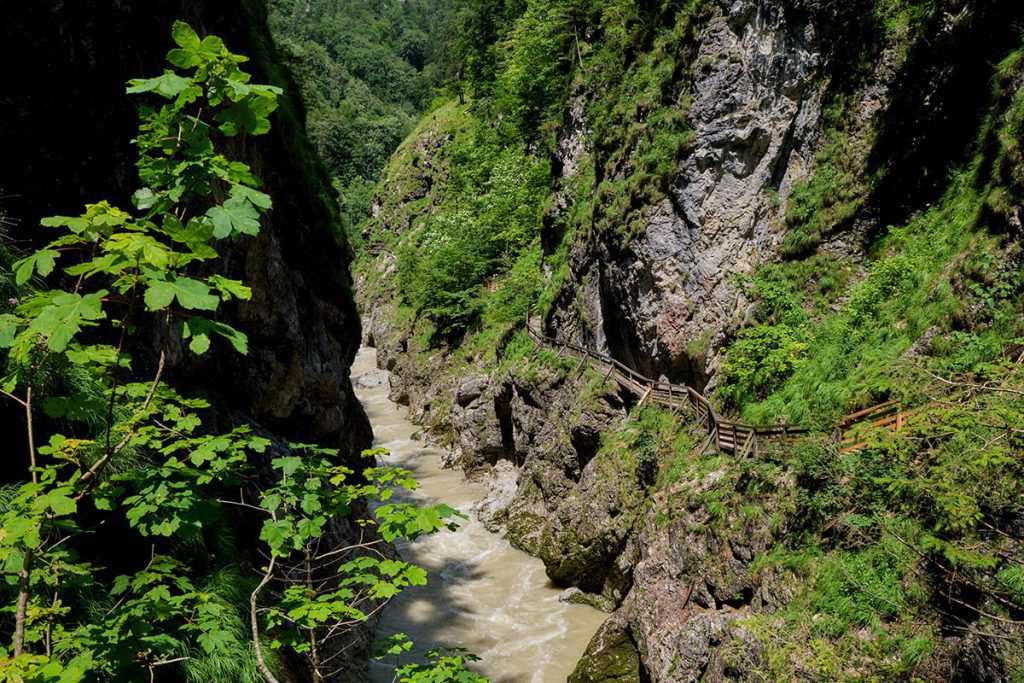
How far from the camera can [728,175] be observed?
46.0 ft

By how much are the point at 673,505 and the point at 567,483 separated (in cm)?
500

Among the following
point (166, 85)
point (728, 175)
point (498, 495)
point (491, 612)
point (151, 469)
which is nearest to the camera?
point (166, 85)

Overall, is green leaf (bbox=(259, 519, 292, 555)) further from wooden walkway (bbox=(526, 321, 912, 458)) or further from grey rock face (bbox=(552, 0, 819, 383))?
grey rock face (bbox=(552, 0, 819, 383))

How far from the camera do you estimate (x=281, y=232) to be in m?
12.1

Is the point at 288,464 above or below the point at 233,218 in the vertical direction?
below

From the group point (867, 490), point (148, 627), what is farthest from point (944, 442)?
point (148, 627)

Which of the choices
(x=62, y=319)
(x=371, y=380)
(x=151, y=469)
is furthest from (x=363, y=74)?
(x=62, y=319)

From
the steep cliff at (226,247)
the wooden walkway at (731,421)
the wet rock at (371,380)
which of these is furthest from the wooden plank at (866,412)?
the wet rock at (371,380)

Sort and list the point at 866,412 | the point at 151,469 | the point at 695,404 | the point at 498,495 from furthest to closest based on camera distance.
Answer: the point at 498,495 → the point at 695,404 → the point at 866,412 → the point at 151,469

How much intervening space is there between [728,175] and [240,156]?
11646 millimetres

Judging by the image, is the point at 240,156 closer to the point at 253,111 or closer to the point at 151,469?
the point at 151,469

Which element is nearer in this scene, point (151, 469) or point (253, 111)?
point (253, 111)

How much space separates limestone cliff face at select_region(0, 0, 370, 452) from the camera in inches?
207

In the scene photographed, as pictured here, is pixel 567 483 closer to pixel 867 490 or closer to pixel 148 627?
pixel 867 490
